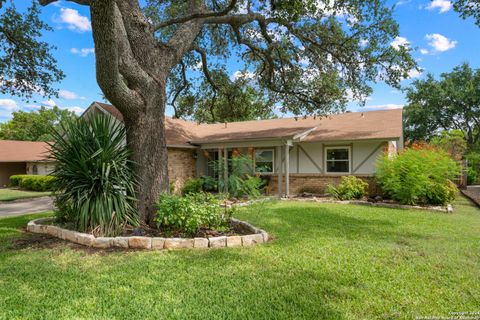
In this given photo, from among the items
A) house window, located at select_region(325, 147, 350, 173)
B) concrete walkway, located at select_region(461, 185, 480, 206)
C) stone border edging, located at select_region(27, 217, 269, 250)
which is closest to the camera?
stone border edging, located at select_region(27, 217, 269, 250)

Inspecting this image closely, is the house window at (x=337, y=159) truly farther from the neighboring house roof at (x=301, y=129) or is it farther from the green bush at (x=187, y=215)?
the green bush at (x=187, y=215)

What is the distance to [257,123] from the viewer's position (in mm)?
17469

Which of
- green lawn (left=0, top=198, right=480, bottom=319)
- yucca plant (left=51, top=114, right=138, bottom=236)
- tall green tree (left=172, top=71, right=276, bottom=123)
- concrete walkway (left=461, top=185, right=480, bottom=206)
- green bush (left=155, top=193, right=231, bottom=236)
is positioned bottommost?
green lawn (left=0, top=198, right=480, bottom=319)

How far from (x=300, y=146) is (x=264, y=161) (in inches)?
78.8

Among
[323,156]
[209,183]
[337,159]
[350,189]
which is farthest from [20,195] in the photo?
[350,189]

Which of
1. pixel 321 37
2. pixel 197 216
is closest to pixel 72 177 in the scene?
pixel 197 216

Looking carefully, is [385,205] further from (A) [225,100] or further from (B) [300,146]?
(A) [225,100]

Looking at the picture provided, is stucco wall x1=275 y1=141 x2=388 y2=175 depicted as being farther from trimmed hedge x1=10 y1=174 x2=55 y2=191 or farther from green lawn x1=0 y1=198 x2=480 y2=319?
trimmed hedge x1=10 y1=174 x2=55 y2=191

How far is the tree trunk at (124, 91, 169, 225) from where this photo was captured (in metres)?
6.27

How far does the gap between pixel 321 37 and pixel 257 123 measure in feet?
24.8

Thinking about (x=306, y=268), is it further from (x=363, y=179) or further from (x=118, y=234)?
(x=363, y=179)

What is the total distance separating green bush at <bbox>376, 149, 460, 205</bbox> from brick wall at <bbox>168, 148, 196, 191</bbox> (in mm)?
9078

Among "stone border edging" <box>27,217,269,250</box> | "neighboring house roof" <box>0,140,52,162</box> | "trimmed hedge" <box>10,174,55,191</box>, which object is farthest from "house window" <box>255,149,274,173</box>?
"neighboring house roof" <box>0,140,52,162</box>

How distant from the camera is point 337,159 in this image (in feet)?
45.5
